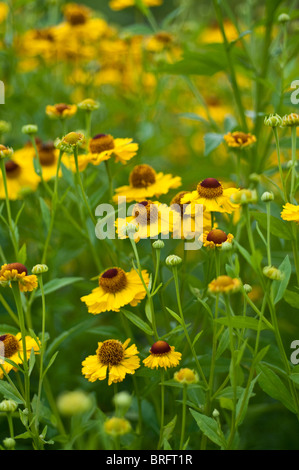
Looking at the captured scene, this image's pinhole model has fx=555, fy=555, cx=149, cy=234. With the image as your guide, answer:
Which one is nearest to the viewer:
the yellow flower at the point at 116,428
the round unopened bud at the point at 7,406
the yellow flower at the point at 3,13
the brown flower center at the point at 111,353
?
the yellow flower at the point at 116,428

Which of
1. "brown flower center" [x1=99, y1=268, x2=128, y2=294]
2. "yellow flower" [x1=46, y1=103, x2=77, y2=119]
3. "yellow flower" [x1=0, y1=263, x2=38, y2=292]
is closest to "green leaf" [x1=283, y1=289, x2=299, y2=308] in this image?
"brown flower center" [x1=99, y1=268, x2=128, y2=294]

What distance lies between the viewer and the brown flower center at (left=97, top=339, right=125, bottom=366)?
2.39ft

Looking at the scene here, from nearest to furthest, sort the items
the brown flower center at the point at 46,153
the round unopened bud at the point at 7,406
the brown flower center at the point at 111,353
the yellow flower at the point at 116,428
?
the yellow flower at the point at 116,428, the round unopened bud at the point at 7,406, the brown flower center at the point at 111,353, the brown flower center at the point at 46,153

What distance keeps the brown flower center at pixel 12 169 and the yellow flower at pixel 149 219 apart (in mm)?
478

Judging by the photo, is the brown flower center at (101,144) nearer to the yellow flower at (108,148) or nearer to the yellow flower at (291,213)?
the yellow flower at (108,148)

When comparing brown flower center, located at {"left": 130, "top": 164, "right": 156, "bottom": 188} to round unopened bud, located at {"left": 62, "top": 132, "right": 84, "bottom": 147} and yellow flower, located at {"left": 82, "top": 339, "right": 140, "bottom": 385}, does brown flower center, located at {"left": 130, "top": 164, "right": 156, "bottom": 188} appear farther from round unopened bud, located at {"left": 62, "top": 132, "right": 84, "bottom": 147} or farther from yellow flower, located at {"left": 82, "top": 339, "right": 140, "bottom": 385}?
yellow flower, located at {"left": 82, "top": 339, "right": 140, "bottom": 385}

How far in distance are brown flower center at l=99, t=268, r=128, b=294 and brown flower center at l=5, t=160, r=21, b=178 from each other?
18.9 inches

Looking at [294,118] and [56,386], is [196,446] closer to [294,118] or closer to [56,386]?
[56,386]

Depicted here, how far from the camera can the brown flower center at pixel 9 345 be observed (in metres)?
0.76

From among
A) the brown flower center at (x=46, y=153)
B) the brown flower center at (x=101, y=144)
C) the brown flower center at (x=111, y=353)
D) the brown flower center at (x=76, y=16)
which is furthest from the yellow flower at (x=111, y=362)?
the brown flower center at (x=76, y=16)

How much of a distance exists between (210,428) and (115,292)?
226 millimetres

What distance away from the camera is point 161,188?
2.98 feet
